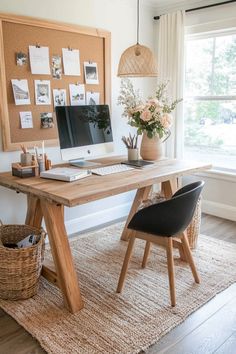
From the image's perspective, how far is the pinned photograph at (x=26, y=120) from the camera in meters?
2.74

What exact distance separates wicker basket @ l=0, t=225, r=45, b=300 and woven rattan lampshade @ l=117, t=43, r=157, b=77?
4.54 feet

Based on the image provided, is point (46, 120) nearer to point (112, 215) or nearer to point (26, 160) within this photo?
point (26, 160)

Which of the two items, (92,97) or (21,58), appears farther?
(92,97)

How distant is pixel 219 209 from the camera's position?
143 inches

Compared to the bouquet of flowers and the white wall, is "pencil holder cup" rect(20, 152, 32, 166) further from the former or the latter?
the bouquet of flowers

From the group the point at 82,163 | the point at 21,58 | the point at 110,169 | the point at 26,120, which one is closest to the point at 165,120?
the point at 110,169

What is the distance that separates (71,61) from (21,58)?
1.62 feet

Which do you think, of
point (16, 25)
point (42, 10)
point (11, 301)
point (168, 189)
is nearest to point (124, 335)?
point (11, 301)

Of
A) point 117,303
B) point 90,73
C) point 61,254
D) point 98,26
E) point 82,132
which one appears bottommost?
point 117,303

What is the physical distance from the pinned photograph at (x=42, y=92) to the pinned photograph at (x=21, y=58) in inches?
6.9

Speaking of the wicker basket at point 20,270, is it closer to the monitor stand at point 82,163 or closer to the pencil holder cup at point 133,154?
the monitor stand at point 82,163

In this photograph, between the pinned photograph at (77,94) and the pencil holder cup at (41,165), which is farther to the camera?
the pinned photograph at (77,94)

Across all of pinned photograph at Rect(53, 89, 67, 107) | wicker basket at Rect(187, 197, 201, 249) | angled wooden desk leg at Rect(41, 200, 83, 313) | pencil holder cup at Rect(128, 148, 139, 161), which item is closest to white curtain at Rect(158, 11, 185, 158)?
pencil holder cup at Rect(128, 148, 139, 161)

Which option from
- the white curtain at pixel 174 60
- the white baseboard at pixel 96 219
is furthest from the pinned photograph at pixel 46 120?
the white curtain at pixel 174 60
